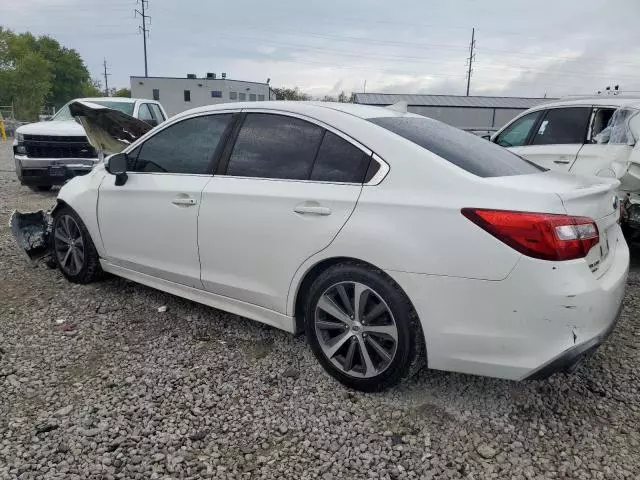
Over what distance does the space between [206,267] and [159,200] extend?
2.15 ft

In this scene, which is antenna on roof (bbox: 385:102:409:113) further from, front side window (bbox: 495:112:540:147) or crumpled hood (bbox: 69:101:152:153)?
front side window (bbox: 495:112:540:147)

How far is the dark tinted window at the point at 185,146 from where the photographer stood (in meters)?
3.53

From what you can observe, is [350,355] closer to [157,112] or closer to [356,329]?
[356,329]

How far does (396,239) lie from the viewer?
2.55m

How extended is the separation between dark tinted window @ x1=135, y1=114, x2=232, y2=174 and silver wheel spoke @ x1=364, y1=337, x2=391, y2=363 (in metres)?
1.63

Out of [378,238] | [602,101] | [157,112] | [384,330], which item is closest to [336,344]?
[384,330]

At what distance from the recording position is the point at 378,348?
9.02ft

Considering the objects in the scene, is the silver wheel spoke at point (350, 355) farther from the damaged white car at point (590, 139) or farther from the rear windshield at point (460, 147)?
the damaged white car at point (590, 139)

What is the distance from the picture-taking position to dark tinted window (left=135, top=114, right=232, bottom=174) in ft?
11.6

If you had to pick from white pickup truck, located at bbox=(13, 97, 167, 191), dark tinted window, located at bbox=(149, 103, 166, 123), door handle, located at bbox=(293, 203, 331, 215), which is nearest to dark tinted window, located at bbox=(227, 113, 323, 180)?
door handle, located at bbox=(293, 203, 331, 215)

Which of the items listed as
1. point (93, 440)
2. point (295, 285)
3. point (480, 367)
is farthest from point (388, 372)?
point (93, 440)

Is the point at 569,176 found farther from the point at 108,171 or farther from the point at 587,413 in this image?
the point at 108,171

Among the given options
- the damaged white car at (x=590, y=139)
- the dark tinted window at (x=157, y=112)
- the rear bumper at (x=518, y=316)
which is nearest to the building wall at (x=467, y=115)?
the dark tinted window at (x=157, y=112)

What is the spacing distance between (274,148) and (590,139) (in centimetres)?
414
